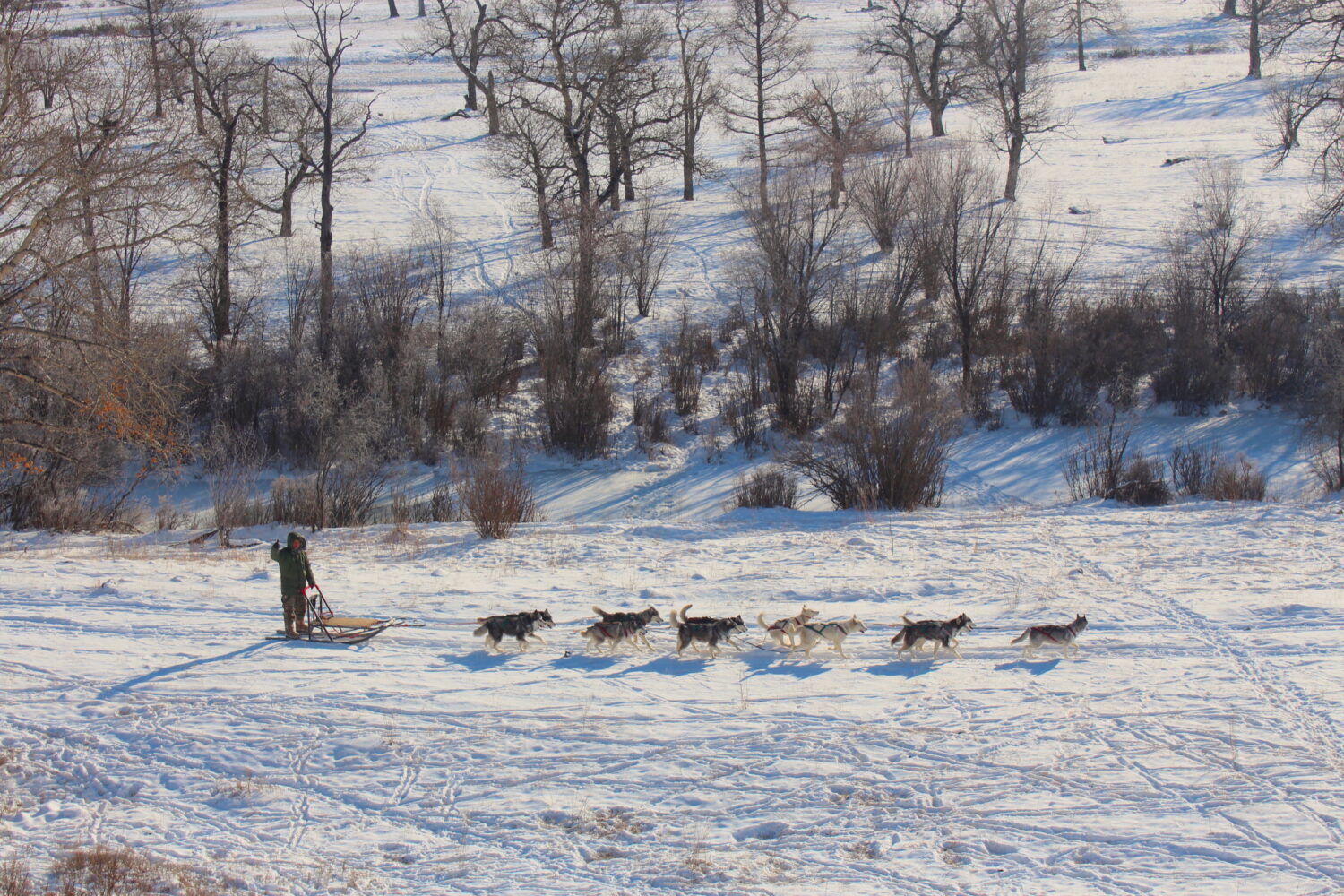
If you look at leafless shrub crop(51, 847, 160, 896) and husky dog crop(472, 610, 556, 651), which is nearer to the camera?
leafless shrub crop(51, 847, 160, 896)

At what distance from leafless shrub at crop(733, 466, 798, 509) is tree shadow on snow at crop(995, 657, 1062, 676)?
969 cm

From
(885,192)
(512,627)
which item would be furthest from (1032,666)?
(885,192)

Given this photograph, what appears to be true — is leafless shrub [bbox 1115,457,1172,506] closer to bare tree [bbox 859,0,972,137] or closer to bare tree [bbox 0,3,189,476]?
bare tree [bbox 0,3,189,476]

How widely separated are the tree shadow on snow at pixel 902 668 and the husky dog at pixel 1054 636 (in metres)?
0.96

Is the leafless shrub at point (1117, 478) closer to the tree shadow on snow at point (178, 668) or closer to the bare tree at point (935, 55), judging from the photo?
the tree shadow on snow at point (178, 668)

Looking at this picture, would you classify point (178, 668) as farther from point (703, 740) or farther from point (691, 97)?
point (691, 97)

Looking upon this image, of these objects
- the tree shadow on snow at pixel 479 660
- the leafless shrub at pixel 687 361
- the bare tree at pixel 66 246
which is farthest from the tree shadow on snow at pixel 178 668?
the leafless shrub at pixel 687 361

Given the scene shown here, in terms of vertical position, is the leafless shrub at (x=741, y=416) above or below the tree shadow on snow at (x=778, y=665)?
above

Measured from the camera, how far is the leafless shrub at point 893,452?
17.7 m

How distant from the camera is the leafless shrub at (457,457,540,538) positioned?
15.3 m

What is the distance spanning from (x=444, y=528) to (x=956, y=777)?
11.1m

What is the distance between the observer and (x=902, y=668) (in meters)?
8.88

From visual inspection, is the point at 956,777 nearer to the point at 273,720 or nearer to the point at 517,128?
the point at 273,720

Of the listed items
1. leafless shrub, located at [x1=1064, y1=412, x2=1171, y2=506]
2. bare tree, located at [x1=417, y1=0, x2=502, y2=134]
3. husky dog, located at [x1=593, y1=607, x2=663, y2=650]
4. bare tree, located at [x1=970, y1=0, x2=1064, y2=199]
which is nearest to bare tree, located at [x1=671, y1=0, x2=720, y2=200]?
bare tree, located at [x1=417, y1=0, x2=502, y2=134]
